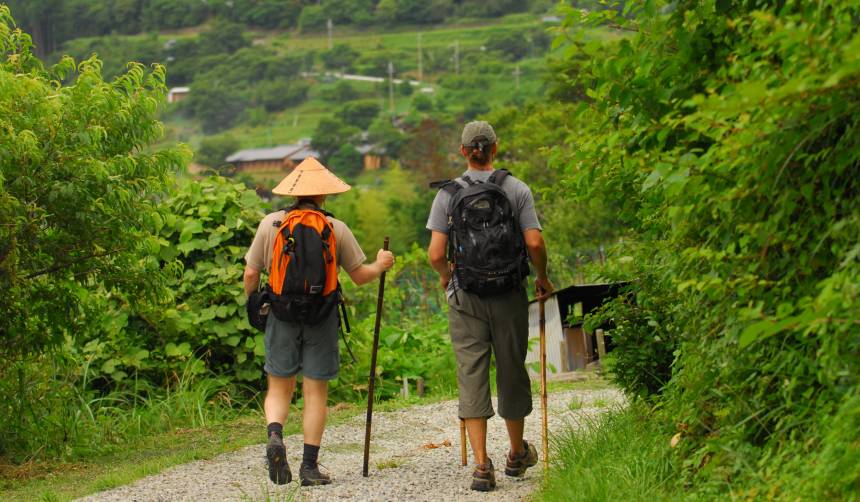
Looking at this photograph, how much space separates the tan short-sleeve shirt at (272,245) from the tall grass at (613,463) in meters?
1.62

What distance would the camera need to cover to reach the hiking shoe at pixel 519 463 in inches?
273

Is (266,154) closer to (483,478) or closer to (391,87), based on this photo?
(391,87)

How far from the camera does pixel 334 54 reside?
172500mm

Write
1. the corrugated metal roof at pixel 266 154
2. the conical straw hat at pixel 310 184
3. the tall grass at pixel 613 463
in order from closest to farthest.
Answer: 1. the tall grass at pixel 613 463
2. the conical straw hat at pixel 310 184
3. the corrugated metal roof at pixel 266 154

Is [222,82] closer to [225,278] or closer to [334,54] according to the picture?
[334,54]

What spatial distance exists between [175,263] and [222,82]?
512 feet

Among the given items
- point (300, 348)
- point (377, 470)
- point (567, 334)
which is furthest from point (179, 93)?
point (300, 348)

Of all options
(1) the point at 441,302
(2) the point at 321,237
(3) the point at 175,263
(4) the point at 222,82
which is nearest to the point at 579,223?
(1) the point at 441,302

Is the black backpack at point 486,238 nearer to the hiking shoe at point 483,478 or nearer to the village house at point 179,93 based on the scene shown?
the hiking shoe at point 483,478

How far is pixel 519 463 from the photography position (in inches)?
273

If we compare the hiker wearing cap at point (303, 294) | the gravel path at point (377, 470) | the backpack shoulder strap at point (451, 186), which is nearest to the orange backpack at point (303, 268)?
the hiker wearing cap at point (303, 294)

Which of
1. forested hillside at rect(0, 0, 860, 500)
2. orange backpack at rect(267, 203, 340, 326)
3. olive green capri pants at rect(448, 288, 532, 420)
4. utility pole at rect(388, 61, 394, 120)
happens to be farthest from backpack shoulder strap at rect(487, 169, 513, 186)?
utility pole at rect(388, 61, 394, 120)

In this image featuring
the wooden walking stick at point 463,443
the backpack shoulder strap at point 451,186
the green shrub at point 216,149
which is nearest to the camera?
the backpack shoulder strap at point 451,186

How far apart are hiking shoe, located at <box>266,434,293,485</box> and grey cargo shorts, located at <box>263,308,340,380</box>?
421 millimetres
